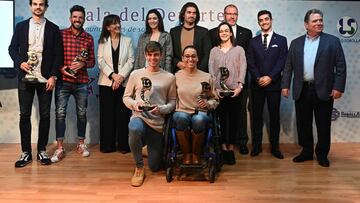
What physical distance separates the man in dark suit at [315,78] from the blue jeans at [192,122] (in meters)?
1.14

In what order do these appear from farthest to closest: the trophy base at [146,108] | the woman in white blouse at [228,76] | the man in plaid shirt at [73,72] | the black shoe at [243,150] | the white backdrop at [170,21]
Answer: the white backdrop at [170,21] → the black shoe at [243,150] → the man in plaid shirt at [73,72] → the woman in white blouse at [228,76] → the trophy base at [146,108]

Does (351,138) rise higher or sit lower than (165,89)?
lower

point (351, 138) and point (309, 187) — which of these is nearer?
point (309, 187)

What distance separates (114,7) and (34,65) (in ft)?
4.82

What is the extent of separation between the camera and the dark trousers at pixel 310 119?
4031 mm

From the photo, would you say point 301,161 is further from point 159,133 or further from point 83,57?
point 83,57

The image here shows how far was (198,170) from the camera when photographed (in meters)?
3.62

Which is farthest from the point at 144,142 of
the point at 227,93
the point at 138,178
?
the point at 227,93

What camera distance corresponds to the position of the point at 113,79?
4414mm

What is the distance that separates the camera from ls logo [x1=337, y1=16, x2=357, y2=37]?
5.04 meters

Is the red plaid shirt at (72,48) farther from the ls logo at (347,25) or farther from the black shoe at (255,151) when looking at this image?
the ls logo at (347,25)

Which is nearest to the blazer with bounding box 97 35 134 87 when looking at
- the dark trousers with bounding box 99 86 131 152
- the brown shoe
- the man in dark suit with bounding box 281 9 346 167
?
the dark trousers with bounding box 99 86 131 152

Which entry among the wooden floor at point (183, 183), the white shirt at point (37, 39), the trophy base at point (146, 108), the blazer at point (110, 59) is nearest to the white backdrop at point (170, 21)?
the blazer at point (110, 59)

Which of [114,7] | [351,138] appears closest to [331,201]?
[351,138]
